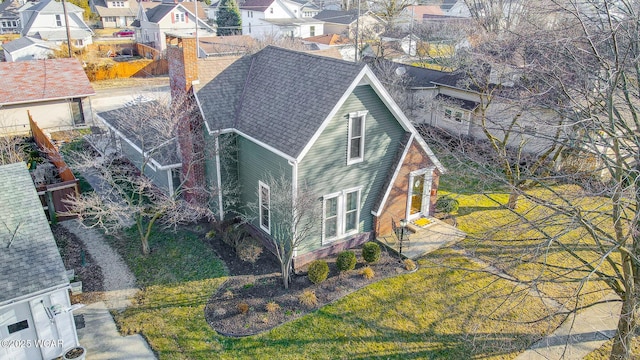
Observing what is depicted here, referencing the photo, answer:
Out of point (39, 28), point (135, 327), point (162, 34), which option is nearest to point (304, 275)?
point (135, 327)

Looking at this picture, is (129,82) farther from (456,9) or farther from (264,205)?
(456,9)

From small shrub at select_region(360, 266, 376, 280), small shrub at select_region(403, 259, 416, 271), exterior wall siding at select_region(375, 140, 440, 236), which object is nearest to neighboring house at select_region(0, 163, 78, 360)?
small shrub at select_region(360, 266, 376, 280)

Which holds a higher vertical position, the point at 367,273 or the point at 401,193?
the point at 401,193

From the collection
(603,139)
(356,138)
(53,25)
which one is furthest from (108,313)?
(53,25)

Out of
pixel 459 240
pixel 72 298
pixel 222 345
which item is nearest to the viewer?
pixel 222 345

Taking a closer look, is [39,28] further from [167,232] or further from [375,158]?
[375,158]
